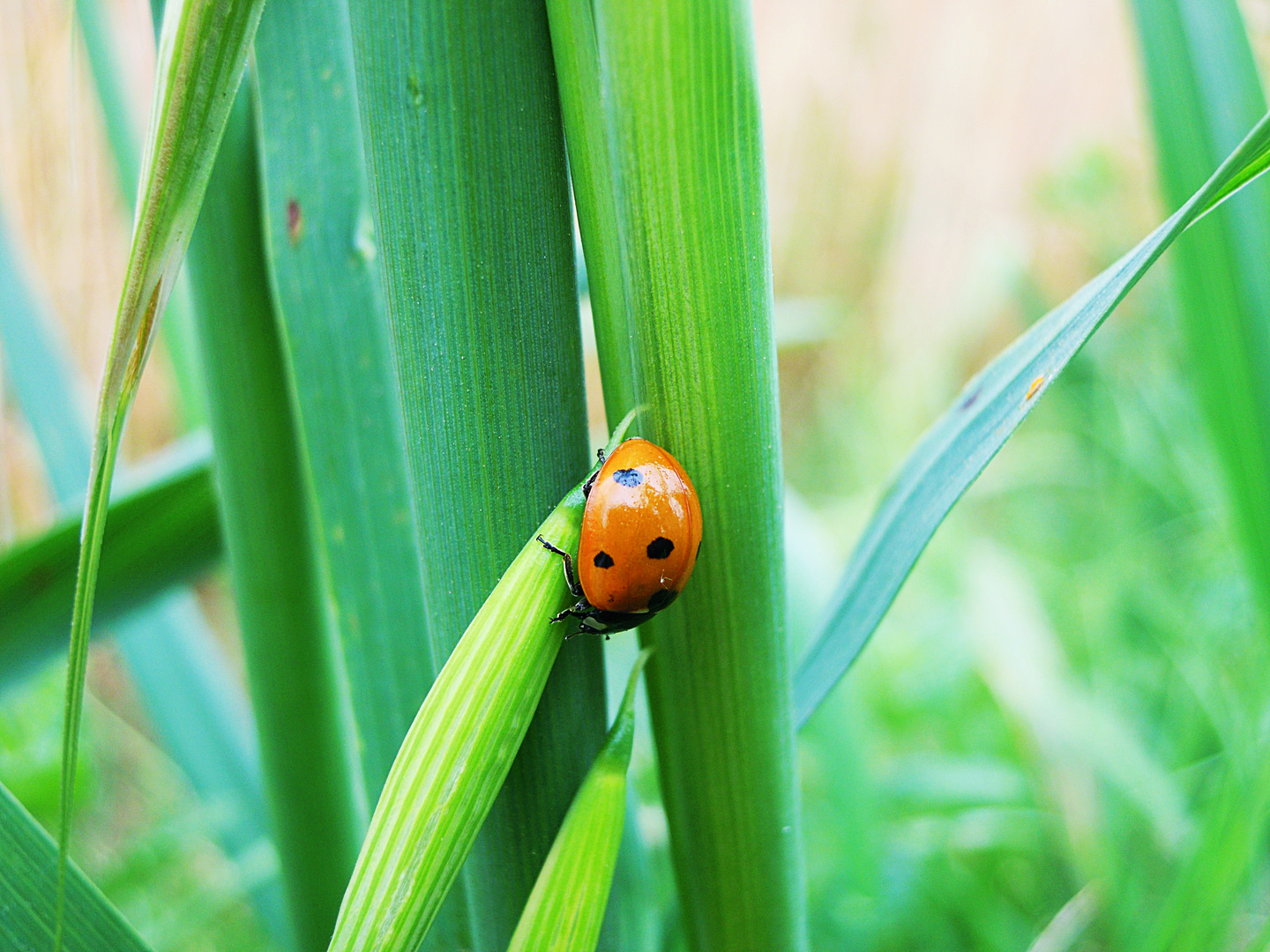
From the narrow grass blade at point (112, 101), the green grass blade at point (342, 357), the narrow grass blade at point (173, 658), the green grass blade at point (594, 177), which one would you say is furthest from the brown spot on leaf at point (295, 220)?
the narrow grass blade at point (112, 101)

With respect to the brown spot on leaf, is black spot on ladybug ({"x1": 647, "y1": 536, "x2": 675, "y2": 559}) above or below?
below

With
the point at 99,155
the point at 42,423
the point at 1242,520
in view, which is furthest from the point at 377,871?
the point at 99,155

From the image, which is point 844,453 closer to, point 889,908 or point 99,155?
point 889,908

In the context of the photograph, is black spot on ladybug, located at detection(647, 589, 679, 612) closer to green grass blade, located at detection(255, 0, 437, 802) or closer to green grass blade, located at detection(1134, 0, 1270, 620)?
green grass blade, located at detection(255, 0, 437, 802)

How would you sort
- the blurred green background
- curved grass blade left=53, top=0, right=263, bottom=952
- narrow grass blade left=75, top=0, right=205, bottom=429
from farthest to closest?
the blurred green background < narrow grass blade left=75, top=0, right=205, bottom=429 < curved grass blade left=53, top=0, right=263, bottom=952

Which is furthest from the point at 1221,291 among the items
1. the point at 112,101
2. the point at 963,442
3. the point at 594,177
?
the point at 112,101

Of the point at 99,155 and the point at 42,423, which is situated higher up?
the point at 99,155

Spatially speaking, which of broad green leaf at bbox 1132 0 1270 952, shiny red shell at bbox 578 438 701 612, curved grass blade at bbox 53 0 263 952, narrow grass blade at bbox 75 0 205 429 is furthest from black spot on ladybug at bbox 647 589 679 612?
narrow grass blade at bbox 75 0 205 429
